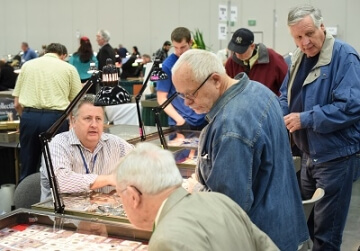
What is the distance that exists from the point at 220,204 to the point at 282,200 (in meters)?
0.58

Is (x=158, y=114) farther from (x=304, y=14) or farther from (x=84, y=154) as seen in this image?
(x=304, y=14)

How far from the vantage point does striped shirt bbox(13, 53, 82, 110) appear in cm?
552

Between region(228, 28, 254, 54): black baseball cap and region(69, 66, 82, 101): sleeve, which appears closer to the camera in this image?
region(228, 28, 254, 54): black baseball cap

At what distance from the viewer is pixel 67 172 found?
10.3 feet

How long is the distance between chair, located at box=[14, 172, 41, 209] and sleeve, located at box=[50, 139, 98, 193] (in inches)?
9.7

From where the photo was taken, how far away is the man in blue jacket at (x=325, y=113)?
10.6 ft

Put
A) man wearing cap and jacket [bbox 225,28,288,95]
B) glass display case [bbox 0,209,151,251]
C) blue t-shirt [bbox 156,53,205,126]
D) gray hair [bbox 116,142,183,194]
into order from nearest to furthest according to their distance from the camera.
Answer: gray hair [bbox 116,142,183,194], glass display case [bbox 0,209,151,251], man wearing cap and jacket [bbox 225,28,288,95], blue t-shirt [bbox 156,53,205,126]

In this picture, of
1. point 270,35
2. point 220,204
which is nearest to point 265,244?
point 220,204

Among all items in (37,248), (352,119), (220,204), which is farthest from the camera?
(352,119)

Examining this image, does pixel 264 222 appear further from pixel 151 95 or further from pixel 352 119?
pixel 151 95

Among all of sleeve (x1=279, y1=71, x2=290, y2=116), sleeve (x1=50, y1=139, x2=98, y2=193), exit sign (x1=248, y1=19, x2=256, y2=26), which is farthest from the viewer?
exit sign (x1=248, y1=19, x2=256, y2=26)

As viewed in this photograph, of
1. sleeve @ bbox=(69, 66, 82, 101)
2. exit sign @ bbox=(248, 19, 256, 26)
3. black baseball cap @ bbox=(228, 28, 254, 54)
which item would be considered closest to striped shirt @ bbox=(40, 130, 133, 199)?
black baseball cap @ bbox=(228, 28, 254, 54)

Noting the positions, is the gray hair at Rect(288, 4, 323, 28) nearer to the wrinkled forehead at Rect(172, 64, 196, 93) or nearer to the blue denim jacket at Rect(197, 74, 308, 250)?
the blue denim jacket at Rect(197, 74, 308, 250)

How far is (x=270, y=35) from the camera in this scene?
1370 cm
